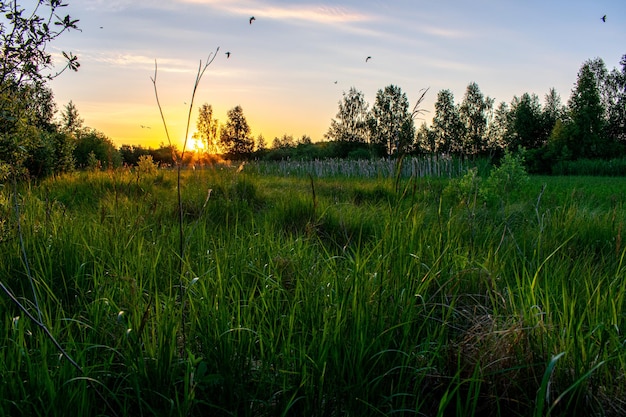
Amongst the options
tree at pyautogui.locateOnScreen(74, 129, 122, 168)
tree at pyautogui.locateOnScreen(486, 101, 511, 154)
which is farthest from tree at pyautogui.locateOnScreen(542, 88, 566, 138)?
tree at pyautogui.locateOnScreen(74, 129, 122, 168)

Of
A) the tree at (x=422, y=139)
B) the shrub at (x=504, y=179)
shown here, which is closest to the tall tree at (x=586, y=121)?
the shrub at (x=504, y=179)

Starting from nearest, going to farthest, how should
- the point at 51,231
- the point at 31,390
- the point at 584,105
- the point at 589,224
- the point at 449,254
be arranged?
the point at 31,390
the point at 449,254
the point at 51,231
the point at 589,224
the point at 584,105

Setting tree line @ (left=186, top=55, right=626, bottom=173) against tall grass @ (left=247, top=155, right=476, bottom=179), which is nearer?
tall grass @ (left=247, top=155, right=476, bottom=179)

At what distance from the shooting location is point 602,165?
30.2 meters

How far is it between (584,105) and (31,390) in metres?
56.6

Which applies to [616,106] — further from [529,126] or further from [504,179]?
[504,179]

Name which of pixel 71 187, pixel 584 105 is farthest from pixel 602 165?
pixel 71 187

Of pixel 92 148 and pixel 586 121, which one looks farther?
pixel 586 121

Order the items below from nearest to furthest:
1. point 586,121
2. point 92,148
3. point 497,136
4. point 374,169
→ point 497,136
point 374,169
point 92,148
point 586,121

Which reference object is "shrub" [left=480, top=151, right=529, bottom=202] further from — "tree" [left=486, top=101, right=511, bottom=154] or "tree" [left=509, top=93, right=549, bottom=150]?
"tree" [left=509, top=93, right=549, bottom=150]

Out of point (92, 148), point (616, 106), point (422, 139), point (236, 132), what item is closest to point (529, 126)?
point (616, 106)

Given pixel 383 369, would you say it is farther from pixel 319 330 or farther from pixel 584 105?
pixel 584 105

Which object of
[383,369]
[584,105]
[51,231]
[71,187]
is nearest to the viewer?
[383,369]

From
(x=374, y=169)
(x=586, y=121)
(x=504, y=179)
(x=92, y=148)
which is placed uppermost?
(x=586, y=121)
